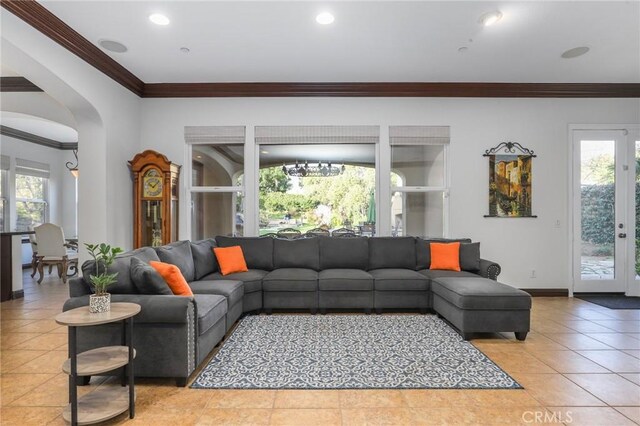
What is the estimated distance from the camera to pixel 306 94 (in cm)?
494

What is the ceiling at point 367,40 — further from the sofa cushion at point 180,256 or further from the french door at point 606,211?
the sofa cushion at point 180,256

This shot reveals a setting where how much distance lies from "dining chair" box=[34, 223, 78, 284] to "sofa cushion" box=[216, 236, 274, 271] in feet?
11.7

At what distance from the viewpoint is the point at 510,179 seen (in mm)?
4984

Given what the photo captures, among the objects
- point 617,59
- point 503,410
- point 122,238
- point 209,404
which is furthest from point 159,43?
point 617,59

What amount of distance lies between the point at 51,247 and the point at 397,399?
6.72 m

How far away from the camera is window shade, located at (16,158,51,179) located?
7559 millimetres

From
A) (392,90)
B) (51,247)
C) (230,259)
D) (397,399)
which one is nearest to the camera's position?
(397,399)

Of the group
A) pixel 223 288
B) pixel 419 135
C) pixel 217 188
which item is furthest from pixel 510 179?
pixel 217 188

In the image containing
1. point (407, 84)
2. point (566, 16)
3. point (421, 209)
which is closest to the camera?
point (566, 16)

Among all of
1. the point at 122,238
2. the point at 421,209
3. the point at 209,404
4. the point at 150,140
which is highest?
the point at 150,140

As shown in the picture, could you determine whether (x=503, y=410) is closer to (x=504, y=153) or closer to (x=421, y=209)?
(x=421, y=209)

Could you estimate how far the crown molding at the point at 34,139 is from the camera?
7.16 metres

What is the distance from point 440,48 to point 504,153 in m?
2.08

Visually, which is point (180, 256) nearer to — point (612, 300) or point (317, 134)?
point (317, 134)
